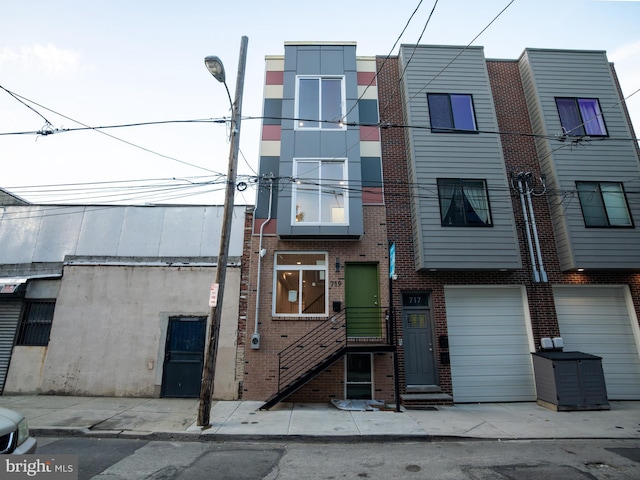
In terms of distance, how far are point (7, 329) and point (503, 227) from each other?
53.7ft

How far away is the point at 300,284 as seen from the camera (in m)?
10.5

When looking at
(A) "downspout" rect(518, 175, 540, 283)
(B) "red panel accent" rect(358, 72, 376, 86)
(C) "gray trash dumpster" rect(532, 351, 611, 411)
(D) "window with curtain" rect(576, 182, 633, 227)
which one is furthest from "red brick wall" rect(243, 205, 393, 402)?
(D) "window with curtain" rect(576, 182, 633, 227)

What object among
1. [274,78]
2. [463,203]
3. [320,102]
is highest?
[274,78]

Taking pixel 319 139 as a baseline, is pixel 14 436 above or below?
below

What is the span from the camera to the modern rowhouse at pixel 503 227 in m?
10.1

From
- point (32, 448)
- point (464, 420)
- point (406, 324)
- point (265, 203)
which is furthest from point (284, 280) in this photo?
point (32, 448)

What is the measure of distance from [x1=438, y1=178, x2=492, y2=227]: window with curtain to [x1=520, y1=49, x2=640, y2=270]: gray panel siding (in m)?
2.54

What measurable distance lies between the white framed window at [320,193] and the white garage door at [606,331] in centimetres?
778

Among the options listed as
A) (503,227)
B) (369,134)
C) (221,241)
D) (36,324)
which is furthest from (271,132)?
(36,324)

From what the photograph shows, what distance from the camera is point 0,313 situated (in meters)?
10.6

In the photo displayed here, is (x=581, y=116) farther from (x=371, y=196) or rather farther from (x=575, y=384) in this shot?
(x=575, y=384)

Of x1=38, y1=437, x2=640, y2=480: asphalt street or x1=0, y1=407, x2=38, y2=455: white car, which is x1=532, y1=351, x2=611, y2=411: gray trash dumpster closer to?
x1=38, y1=437, x2=640, y2=480: asphalt street

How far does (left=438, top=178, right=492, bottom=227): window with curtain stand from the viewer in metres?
10.6

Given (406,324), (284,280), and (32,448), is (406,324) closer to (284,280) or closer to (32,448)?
(284,280)
